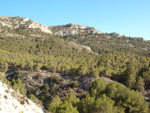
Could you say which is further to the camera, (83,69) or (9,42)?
(9,42)

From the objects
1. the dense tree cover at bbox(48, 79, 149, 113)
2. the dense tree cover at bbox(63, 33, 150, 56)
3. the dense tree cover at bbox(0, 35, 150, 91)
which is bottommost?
the dense tree cover at bbox(48, 79, 149, 113)

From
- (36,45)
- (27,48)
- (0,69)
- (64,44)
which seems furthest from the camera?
(64,44)

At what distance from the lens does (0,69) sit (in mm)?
65125

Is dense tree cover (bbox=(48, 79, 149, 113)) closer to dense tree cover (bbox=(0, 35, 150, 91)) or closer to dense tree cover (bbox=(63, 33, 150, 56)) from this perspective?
dense tree cover (bbox=(0, 35, 150, 91))

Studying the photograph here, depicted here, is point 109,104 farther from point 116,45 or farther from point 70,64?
point 116,45

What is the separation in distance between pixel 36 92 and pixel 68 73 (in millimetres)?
18920

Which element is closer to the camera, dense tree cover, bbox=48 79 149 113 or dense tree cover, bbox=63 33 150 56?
dense tree cover, bbox=48 79 149 113

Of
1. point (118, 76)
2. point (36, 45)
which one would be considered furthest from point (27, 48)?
point (118, 76)

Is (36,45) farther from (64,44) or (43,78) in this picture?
(43,78)

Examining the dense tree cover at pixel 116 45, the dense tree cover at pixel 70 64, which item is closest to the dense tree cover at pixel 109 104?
the dense tree cover at pixel 70 64

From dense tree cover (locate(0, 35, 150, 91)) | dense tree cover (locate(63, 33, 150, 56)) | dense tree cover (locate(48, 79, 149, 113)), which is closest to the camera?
dense tree cover (locate(48, 79, 149, 113))

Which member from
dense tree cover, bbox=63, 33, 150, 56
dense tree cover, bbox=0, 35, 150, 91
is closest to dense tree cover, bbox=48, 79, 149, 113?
dense tree cover, bbox=0, 35, 150, 91

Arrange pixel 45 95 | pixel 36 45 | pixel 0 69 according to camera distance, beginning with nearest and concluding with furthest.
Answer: pixel 45 95 → pixel 0 69 → pixel 36 45

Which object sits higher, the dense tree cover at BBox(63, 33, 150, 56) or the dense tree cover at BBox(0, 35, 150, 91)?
the dense tree cover at BBox(63, 33, 150, 56)
